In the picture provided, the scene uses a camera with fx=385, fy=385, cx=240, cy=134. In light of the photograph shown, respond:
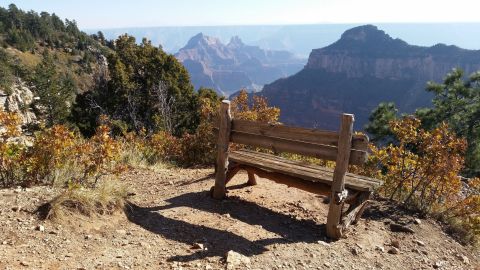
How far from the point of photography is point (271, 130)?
581 centimetres

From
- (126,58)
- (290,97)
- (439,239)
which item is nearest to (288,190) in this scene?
(439,239)

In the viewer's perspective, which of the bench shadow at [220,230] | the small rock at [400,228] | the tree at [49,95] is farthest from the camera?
the tree at [49,95]

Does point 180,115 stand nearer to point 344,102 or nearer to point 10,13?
point 10,13

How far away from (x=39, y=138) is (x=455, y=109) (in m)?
20.6

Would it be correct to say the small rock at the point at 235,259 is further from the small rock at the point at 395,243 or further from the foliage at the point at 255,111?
the foliage at the point at 255,111

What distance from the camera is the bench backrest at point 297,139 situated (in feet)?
16.8

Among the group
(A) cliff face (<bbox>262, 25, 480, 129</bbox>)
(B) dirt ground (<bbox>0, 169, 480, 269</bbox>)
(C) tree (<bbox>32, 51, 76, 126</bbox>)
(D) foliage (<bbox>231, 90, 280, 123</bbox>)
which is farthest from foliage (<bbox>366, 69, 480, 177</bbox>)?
(A) cliff face (<bbox>262, 25, 480, 129</bbox>)

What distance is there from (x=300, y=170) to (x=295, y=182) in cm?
20

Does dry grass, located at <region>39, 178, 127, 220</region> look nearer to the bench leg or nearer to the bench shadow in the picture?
the bench shadow

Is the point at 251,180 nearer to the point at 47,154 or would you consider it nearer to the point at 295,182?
the point at 295,182

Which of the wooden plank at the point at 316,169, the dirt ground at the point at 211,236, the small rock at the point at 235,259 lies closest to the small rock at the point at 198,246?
the dirt ground at the point at 211,236

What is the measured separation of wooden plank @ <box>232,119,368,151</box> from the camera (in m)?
5.10

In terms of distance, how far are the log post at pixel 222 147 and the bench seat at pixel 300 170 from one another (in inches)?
7.1

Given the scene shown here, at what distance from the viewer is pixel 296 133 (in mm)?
5605
